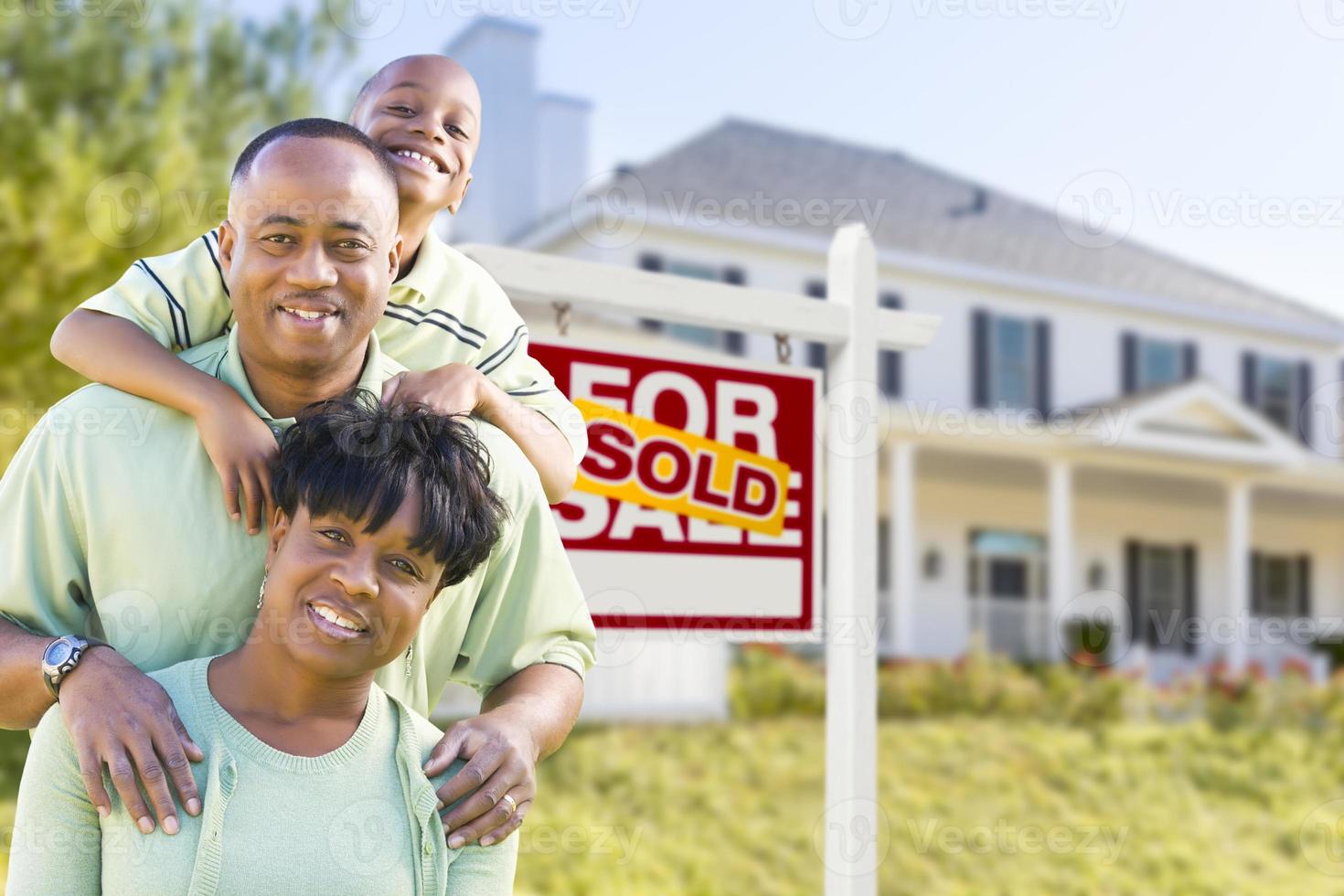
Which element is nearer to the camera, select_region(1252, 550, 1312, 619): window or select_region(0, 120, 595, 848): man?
select_region(0, 120, 595, 848): man

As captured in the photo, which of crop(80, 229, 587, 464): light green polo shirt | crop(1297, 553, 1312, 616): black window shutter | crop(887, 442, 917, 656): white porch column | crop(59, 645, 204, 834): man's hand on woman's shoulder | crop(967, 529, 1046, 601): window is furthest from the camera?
crop(1297, 553, 1312, 616): black window shutter

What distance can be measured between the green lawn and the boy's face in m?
5.49

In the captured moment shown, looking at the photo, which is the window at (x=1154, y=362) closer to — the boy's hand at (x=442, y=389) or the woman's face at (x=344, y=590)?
the boy's hand at (x=442, y=389)

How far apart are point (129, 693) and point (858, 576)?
2.59 metres

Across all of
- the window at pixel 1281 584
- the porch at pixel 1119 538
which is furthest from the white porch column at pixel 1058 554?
the window at pixel 1281 584

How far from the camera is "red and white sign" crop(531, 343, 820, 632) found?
3600 mm

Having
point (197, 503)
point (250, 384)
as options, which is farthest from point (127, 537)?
A: point (250, 384)

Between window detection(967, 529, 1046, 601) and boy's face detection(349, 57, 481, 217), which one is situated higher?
boy's face detection(349, 57, 481, 217)

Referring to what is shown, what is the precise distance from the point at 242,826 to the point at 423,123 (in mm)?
1153

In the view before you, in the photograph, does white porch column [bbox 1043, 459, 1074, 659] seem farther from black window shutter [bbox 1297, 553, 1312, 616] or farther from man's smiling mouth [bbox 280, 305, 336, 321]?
man's smiling mouth [bbox 280, 305, 336, 321]

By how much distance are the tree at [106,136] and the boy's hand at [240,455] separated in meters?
6.95

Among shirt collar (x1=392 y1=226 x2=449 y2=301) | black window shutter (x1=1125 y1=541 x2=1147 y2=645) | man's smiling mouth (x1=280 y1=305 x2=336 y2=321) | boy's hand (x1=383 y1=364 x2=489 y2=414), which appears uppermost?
shirt collar (x1=392 y1=226 x2=449 y2=301)

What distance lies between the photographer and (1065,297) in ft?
61.2

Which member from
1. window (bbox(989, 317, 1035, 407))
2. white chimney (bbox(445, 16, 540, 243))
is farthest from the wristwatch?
window (bbox(989, 317, 1035, 407))
